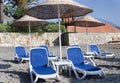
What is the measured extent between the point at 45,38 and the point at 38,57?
23640 millimetres

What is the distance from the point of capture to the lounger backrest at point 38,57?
455 inches

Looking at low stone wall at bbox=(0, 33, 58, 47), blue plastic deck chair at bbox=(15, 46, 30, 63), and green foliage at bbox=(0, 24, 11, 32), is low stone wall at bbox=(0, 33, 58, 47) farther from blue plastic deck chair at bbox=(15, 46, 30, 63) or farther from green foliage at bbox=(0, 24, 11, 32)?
blue plastic deck chair at bbox=(15, 46, 30, 63)

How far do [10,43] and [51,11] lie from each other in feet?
69.1

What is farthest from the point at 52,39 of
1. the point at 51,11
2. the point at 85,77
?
the point at 85,77

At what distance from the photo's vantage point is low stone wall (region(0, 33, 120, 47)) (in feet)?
111

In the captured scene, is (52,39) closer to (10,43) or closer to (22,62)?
(10,43)

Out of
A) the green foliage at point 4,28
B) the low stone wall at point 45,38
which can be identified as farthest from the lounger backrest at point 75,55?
the green foliage at point 4,28

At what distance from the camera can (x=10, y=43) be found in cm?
3394

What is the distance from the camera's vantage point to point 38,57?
38.3 ft

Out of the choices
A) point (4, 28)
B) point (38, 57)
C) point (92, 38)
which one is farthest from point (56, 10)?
point (92, 38)

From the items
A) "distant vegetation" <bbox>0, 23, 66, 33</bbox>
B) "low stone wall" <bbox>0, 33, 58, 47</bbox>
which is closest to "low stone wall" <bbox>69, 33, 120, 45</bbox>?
"low stone wall" <bbox>0, 33, 58, 47</bbox>

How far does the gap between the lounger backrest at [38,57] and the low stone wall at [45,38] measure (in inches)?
882

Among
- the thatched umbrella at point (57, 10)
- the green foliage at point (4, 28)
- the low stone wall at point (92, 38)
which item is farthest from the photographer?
the low stone wall at point (92, 38)

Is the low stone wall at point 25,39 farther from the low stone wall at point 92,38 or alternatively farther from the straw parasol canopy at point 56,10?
the straw parasol canopy at point 56,10
